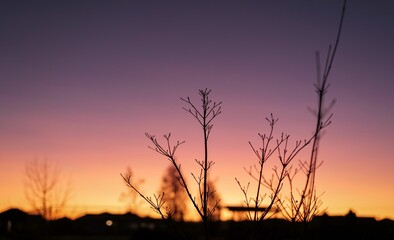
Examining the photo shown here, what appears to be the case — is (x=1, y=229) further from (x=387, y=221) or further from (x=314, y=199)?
(x=314, y=199)

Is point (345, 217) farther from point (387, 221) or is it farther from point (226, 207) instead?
point (226, 207)

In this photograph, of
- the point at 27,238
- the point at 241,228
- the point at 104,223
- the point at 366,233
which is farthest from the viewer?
the point at 104,223

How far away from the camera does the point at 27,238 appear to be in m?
30.9

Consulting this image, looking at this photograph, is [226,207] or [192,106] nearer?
[192,106]

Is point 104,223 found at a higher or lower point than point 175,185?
lower

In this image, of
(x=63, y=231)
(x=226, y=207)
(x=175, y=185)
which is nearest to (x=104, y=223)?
(x=63, y=231)

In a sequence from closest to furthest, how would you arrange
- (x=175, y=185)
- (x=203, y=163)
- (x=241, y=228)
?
(x=203, y=163) < (x=241, y=228) < (x=175, y=185)

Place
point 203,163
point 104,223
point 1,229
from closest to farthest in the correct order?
point 203,163
point 1,229
point 104,223

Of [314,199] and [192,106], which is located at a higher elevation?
[192,106]

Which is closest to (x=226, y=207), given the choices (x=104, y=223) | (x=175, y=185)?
(x=175, y=185)

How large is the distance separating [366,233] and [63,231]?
1663 inches

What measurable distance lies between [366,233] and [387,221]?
98 centimetres

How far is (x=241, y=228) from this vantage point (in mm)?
26781

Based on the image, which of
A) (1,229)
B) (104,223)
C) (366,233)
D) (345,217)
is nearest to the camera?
(366,233)
